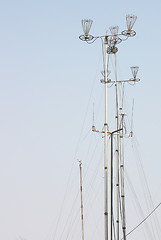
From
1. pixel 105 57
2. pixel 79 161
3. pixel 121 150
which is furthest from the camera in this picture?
pixel 79 161

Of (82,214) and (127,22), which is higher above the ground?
(127,22)

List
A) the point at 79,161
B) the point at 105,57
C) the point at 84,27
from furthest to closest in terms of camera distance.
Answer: the point at 79,161 → the point at 105,57 → the point at 84,27

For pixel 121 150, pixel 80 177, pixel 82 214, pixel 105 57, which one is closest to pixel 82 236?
pixel 82 214

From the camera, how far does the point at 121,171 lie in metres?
42.0

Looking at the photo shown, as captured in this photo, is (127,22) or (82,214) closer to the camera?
(127,22)

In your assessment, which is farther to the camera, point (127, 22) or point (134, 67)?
point (134, 67)

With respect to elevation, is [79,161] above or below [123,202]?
above

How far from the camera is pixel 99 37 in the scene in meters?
29.5

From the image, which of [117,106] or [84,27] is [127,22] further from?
[117,106]

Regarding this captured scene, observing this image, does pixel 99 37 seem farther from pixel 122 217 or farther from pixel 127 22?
pixel 122 217

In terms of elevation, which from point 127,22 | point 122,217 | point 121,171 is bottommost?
point 122,217

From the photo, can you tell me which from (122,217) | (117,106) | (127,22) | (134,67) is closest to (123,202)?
(122,217)

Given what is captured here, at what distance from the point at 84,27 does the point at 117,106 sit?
1428cm

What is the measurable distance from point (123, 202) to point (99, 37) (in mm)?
16511
